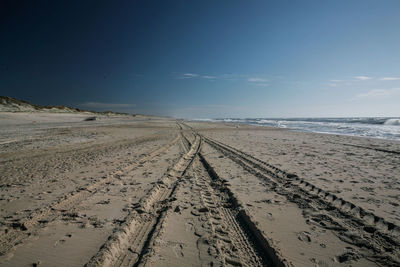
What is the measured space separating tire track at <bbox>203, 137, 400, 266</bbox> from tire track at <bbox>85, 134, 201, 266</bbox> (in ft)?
8.28

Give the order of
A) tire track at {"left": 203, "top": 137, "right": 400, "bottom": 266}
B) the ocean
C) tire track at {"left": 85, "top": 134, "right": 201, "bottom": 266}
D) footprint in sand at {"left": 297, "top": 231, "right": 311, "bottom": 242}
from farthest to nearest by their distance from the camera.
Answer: the ocean < footprint in sand at {"left": 297, "top": 231, "right": 311, "bottom": 242} < tire track at {"left": 203, "top": 137, "right": 400, "bottom": 266} < tire track at {"left": 85, "top": 134, "right": 201, "bottom": 266}

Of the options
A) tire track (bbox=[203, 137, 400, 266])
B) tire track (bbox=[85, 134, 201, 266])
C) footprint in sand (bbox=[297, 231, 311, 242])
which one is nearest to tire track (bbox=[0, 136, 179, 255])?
tire track (bbox=[85, 134, 201, 266])

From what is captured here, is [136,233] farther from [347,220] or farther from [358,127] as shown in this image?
[358,127]

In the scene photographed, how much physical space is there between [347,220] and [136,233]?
3252mm

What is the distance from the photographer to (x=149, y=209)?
321cm

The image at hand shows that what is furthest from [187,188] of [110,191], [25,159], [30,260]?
[25,159]

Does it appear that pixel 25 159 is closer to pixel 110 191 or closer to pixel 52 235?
pixel 110 191

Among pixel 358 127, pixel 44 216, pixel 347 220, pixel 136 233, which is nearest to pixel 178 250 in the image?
pixel 136 233

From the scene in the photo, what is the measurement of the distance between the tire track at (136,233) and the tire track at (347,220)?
252 cm

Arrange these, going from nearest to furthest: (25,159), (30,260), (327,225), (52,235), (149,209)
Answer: (30,260) → (52,235) → (327,225) → (149,209) → (25,159)

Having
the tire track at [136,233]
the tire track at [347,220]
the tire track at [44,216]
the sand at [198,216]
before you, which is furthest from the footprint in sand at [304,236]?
the tire track at [44,216]

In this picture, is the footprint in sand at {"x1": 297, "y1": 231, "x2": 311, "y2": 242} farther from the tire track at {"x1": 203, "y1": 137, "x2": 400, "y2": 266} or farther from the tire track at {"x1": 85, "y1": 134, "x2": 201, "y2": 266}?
the tire track at {"x1": 85, "y1": 134, "x2": 201, "y2": 266}

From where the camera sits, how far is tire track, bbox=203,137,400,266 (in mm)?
2298

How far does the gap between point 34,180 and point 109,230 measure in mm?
3467
